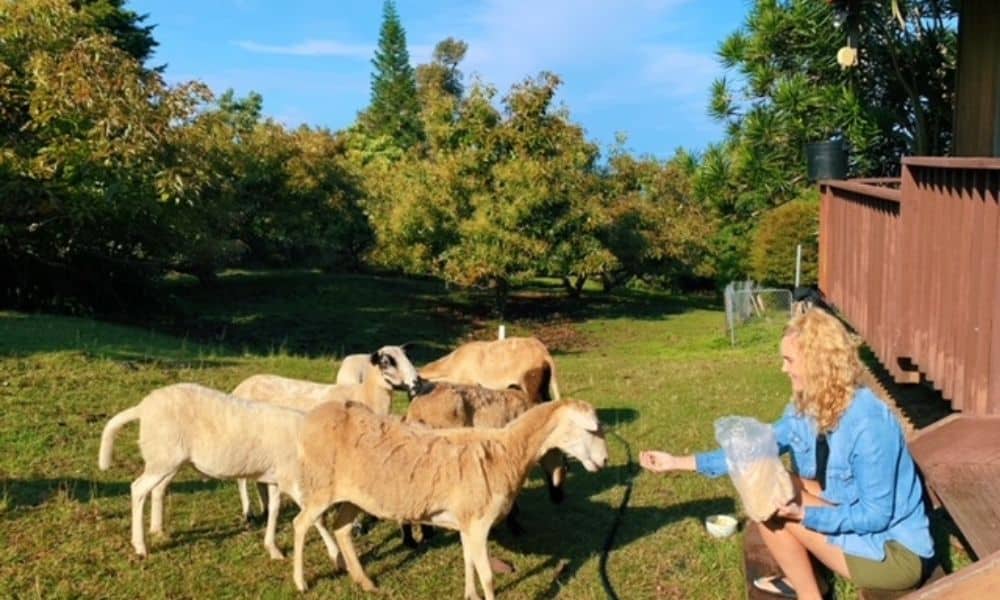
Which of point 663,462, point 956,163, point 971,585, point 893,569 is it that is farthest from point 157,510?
point 956,163

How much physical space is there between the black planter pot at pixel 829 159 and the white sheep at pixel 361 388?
7319 mm

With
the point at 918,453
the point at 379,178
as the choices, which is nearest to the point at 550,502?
the point at 918,453

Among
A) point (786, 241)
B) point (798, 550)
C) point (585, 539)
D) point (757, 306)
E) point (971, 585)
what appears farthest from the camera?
point (786, 241)

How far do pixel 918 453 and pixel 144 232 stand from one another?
1819 centimetres

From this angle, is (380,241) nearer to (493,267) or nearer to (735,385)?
(493,267)

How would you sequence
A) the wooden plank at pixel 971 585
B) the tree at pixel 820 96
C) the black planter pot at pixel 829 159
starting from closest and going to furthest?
the wooden plank at pixel 971 585 < the black planter pot at pixel 829 159 < the tree at pixel 820 96

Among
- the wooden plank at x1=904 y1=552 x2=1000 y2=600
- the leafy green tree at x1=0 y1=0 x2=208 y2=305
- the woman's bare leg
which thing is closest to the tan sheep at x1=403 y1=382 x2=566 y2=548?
the woman's bare leg

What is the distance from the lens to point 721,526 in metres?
6.00

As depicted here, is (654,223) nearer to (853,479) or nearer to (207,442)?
(207,442)

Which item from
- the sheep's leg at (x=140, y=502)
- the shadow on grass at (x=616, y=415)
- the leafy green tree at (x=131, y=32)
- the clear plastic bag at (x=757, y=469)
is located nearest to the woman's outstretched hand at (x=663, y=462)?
the clear plastic bag at (x=757, y=469)

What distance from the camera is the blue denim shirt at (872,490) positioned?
376cm

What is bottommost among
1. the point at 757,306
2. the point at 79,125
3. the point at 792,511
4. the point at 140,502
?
the point at 757,306

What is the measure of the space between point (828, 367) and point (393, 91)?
64289mm

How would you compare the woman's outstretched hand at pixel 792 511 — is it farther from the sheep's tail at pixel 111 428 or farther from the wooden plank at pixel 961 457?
the sheep's tail at pixel 111 428
